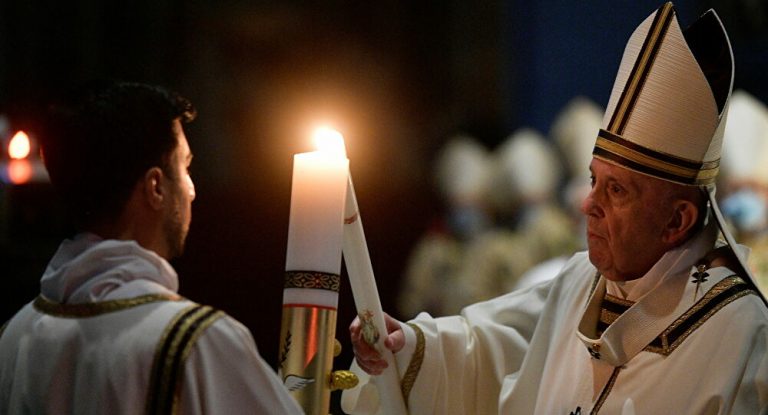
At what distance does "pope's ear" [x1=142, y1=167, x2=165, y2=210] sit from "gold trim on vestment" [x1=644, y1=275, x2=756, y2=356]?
1.42m

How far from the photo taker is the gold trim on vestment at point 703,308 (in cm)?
319

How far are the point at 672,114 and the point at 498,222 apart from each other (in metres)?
9.34

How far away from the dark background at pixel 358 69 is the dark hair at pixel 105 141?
6843 mm

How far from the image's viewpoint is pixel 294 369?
9.27ft

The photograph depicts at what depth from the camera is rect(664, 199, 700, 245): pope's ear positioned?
3.26 meters

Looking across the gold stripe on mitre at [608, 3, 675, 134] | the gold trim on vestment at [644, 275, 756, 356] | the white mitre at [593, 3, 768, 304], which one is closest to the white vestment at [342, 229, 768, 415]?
the gold trim on vestment at [644, 275, 756, 356]

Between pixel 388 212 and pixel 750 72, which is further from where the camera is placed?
pixel 388 212

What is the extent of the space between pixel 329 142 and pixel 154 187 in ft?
1.63

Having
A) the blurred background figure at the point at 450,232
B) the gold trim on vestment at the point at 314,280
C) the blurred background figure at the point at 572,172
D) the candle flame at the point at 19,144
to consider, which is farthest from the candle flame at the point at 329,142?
the blurred background figure at the point at 450,232

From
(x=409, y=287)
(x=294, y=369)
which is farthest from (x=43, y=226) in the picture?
(x=294, y=369)

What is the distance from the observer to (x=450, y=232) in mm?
12305

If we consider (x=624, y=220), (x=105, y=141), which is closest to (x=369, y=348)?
(x=624, y=220)

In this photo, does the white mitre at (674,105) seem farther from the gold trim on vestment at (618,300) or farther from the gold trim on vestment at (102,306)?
the gold trim on vestment at (102,306)

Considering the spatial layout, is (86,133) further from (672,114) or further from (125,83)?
(672,114)
